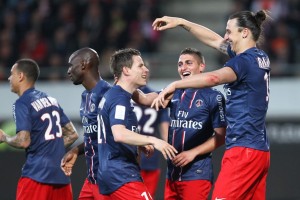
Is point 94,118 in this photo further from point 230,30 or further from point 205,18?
point 205,18

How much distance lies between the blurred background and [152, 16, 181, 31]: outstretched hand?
5555mm

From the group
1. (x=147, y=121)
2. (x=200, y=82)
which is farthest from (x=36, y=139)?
(x=147, y=121)

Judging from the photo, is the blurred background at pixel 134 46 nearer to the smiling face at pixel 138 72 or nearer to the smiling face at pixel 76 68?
the smiling face at pixel 76 68

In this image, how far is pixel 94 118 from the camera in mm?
7797

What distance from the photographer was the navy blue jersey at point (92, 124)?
7797 millimetres

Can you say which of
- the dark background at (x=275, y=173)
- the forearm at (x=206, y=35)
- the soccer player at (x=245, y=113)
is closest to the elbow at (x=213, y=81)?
the soccer player at (x=245, y=113)

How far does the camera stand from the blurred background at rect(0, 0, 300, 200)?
1275cm

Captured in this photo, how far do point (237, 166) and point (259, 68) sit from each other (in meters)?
0.96

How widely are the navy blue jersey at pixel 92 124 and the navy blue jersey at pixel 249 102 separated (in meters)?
1.58

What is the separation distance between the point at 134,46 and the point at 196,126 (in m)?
7.69

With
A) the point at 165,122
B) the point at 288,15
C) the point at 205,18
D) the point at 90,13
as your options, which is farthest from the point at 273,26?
the point at 165,122

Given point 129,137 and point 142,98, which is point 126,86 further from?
point 142,98

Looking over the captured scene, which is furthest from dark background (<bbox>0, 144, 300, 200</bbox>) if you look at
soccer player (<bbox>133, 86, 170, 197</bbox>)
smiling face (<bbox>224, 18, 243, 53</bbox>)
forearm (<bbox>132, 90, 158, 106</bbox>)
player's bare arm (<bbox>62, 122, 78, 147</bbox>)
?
smiling face (<bbox>224, 18, 243, 53</bbox>)

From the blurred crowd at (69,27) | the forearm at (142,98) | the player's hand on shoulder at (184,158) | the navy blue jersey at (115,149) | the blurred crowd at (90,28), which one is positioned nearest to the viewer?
the navy blue jersey at (115,149)
